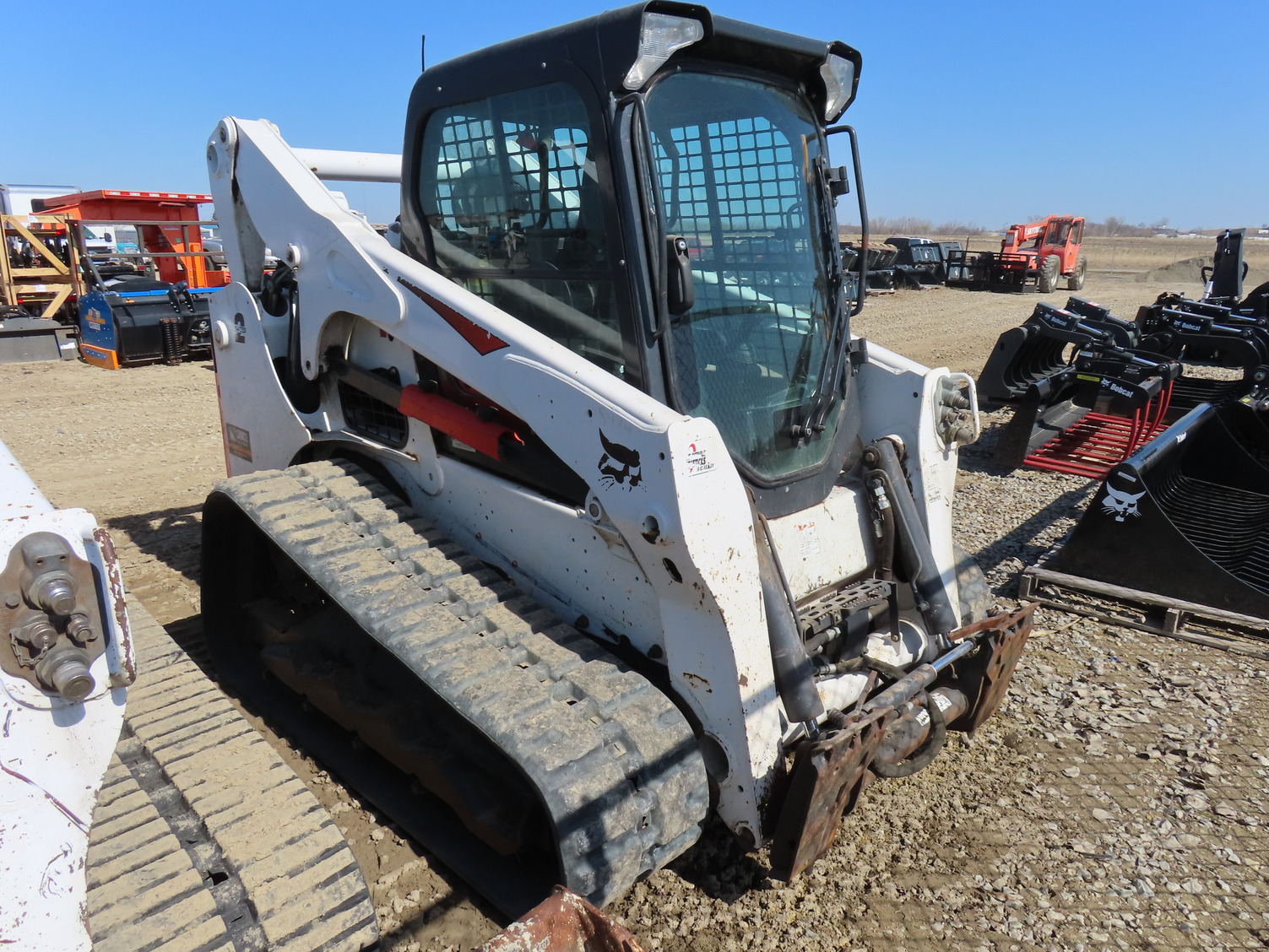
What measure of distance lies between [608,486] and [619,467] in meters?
0.07

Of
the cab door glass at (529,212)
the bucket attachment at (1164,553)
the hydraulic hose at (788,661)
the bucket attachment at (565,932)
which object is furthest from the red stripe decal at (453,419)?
the bucket attachment at (1164,553)

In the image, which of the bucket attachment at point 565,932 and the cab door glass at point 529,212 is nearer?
the bucket attachment at point 565,932

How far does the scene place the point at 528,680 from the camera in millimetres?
2342

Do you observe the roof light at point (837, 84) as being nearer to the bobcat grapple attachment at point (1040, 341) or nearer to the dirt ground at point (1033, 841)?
the dirt ground at point (1033, 841)

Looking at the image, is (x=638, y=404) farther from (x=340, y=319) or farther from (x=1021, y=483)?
(x=1021, y=483)

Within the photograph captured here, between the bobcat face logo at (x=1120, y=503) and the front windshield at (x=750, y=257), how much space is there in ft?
7.44

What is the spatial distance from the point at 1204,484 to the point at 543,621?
4800 mm

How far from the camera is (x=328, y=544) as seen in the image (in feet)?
9.24

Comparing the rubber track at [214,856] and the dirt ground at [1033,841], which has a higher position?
the rubber track at [214,856]

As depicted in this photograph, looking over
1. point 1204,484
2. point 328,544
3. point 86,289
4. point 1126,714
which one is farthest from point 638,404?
point 86,289

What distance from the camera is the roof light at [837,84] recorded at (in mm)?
3098

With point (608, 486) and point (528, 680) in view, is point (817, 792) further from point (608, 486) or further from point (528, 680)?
point (608, 486)

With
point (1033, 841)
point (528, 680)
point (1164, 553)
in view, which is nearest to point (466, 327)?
point (528, 680)

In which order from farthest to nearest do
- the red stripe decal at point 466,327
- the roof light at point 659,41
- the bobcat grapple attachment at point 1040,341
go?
the bobcat grapple attachment at point 1040,341, the red stripe decal at point 466,327, the roof light at point 659,41
